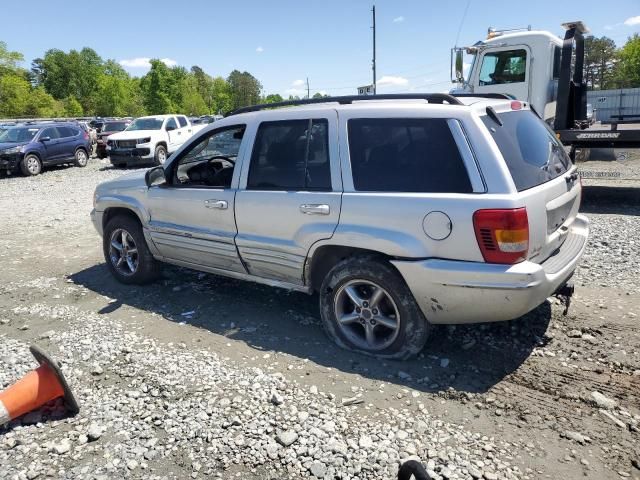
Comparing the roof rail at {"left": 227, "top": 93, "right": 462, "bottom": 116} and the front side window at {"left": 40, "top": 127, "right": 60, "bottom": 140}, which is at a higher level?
the front side window at {"left": 40, "top": 127, "right": 60, "bottom": 140}

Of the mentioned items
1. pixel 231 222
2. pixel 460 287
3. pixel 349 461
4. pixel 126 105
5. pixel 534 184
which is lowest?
pixel 349 461

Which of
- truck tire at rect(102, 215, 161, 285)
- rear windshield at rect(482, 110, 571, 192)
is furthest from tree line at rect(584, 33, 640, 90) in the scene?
truck tire at rect(102, 215, 161, 285)

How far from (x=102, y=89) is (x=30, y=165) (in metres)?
64.3

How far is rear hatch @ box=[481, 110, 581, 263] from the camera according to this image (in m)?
3.16

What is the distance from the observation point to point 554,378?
3.32 m

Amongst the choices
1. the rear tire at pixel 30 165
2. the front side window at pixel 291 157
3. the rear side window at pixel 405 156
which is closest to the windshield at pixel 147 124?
the rear tire at pixel 30 165

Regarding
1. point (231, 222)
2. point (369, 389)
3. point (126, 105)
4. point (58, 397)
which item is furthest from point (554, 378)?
point (126, 105)

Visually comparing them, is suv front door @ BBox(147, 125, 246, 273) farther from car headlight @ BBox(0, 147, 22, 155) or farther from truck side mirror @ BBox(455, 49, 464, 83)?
car headlight @ BBox(0, 147, 22, 155)

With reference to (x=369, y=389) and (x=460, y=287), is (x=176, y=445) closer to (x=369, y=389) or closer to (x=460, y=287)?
(x=369, y=389)

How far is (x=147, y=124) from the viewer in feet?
63.5

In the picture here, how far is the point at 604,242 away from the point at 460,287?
4234mm

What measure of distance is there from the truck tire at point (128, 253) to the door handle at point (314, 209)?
7.52 ft

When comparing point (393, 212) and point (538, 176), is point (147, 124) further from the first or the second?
point (538, 176)

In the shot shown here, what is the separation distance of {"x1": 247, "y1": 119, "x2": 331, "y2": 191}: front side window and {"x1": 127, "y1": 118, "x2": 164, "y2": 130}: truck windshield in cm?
1637
